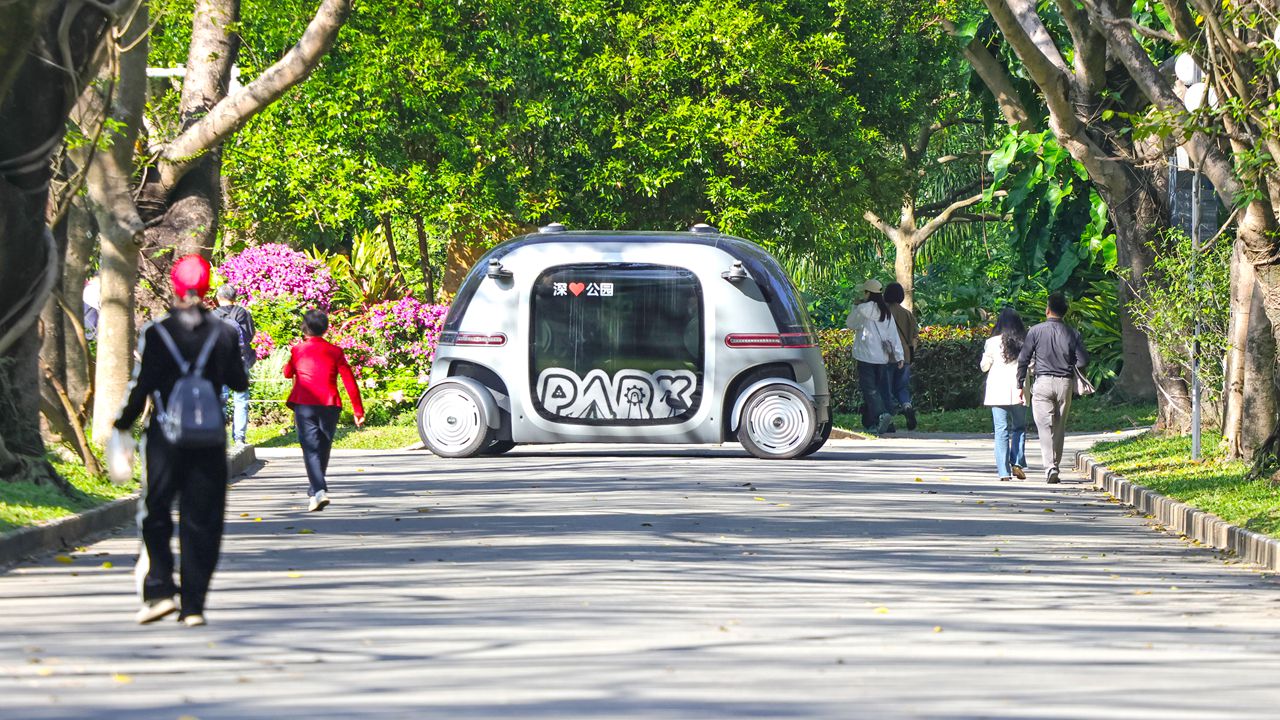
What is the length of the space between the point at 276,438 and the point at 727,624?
17.2 metres

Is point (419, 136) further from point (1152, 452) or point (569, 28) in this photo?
point (1152, 452)

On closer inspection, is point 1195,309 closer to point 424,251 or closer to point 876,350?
point 876,350

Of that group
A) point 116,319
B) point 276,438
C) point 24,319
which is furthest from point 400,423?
point 24,319

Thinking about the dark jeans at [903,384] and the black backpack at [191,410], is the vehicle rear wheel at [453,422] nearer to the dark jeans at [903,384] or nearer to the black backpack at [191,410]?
the dark jeans at [903,384]

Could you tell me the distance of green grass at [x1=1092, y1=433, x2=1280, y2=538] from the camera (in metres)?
14.2

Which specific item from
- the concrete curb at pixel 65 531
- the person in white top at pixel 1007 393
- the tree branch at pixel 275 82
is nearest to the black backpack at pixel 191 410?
the concrete curb at pixel 65 531

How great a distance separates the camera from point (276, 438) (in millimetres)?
25797

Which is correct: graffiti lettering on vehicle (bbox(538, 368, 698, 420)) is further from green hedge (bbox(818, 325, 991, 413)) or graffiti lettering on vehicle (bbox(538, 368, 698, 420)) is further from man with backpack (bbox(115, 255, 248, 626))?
man with backpack (bbox(115, 255, 248, 626))

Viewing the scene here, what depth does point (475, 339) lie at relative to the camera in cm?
2177

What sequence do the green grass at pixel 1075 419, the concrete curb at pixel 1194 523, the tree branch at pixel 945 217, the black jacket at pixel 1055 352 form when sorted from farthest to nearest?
the tree branch at pixel 945 217 < the green grass at pixel 1075 419 < the black jacket at pixel 1055 352 < the concrete curb at pixel 1194 523

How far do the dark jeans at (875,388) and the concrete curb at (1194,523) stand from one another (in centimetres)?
711

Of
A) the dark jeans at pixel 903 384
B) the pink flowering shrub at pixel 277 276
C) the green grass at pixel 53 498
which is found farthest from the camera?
the pink flowering shrub at pixel 277 276

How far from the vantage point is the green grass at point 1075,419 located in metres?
28.5

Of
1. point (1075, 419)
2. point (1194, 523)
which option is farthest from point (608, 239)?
point (1075, 419)
